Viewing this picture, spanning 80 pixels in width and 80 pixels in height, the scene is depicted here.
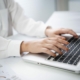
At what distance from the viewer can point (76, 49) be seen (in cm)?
69

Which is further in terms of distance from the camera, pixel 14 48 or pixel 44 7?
pixel 44 7

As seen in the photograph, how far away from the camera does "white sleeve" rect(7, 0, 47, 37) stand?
104cm

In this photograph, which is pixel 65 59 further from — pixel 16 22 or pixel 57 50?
pixel 16 22

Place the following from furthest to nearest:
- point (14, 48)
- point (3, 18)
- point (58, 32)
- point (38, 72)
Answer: point (3, 18), point (58, 32), point (14, 48), point (38, 72)

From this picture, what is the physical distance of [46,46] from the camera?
0.69m

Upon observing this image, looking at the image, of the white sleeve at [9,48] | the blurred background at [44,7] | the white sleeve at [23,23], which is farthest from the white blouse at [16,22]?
the blurred background at [44,7]

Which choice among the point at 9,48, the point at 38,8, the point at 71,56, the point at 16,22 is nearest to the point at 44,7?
the point at 38,8

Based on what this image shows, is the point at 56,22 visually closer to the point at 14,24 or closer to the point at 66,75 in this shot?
the point at 14,24

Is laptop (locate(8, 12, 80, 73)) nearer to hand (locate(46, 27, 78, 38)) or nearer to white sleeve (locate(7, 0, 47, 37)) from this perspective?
hand (locate(46, 27, 78, 38))

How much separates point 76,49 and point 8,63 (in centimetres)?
30

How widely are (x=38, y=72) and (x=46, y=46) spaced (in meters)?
0.14

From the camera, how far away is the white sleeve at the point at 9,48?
0.75 m

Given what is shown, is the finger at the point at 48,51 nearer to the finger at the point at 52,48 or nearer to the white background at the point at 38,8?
the finger at the point at 52,48

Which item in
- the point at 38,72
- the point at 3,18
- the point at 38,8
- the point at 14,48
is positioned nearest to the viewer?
the point at 38,72
